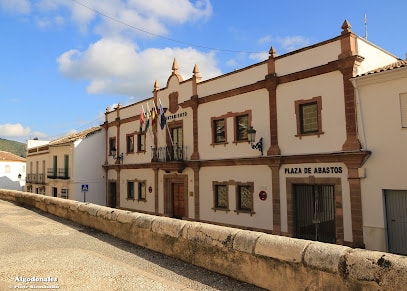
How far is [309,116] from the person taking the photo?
1443cm

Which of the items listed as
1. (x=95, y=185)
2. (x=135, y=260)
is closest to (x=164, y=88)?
(x=95, y=185)

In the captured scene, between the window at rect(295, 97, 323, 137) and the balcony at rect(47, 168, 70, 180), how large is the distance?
69.9ft

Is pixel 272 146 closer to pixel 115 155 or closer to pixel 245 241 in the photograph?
pixel 245 241

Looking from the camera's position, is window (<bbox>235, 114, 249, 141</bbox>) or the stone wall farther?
window (<bbox>235, 114, 249, 141</bbox>)

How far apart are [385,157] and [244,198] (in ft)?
23.2

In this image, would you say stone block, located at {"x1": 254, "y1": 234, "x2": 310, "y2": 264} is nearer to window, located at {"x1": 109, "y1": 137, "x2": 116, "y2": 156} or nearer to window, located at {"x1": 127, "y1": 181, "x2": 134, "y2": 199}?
window, located at {"x1": 127, "y1": 181, "x2": 134, "y2": 199}

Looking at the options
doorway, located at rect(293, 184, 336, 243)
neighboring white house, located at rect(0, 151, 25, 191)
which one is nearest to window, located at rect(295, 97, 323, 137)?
doorway, located at rect(293, 184, 336, 243)

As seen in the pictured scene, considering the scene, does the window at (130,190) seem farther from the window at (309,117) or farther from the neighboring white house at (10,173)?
the neighboring white house at (10,173)

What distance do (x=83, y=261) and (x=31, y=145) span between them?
125ft

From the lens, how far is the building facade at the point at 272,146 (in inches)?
514

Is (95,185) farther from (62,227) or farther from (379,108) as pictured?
(379,108)

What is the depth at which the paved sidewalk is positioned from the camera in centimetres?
530

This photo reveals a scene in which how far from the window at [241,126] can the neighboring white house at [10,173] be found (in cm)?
4567

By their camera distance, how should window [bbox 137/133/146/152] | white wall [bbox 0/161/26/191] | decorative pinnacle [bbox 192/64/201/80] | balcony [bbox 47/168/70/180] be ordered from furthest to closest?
white wall [bbox 0/161/26/191] < balcony [bbox 47/168/70/180] < window [bbox 137/133/146/152] < decorative pinnacle [bbox 192/64/201/80]
